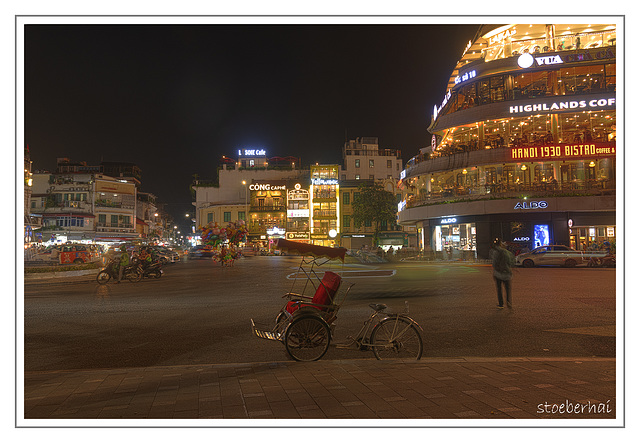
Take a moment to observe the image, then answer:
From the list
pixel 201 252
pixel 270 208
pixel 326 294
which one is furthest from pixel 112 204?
pixel 326 294

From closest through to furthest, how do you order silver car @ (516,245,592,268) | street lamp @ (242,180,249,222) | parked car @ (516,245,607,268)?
parked car @ (516,245,607,268) → silver car @ (516,245,592,268) → street lamp @ (242,180,249,222)

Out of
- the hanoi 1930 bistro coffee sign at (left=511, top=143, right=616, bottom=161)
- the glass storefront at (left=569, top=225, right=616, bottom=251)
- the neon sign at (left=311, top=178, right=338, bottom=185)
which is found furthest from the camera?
the neon sign at (left=311, top=178, right=338, bottom=185)

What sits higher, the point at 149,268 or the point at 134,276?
the point at 149,268

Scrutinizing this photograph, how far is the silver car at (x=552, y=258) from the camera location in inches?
1113

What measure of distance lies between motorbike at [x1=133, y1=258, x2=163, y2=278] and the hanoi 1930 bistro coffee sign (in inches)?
1257

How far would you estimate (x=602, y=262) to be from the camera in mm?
27516

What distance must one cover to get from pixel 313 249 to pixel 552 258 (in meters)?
26.0

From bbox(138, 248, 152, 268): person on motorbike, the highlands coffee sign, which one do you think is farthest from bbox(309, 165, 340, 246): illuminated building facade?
bbox(138, 248, 152, 268): person on motorbike

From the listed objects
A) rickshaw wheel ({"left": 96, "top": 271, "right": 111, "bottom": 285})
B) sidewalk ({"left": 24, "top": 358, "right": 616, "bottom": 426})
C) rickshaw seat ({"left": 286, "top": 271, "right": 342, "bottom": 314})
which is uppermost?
rickshaw seat ({"left": 286, "top": 271, "right": 342, "bottom": 314})

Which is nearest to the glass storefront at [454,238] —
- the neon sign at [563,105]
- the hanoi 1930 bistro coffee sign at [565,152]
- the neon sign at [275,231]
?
the hanoi 1930 bistro coffee sign at [565,152]

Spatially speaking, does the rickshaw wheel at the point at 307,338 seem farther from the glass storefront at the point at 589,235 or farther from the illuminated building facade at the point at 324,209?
the illuminated building facade at the point at 324,209

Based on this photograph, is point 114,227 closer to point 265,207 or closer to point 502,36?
point 265,207

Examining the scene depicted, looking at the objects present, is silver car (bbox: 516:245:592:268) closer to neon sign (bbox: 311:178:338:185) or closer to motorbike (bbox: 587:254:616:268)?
motorbike (bbox: 587:254:616:268)

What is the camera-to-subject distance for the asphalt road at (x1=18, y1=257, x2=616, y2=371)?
738 centimetres
